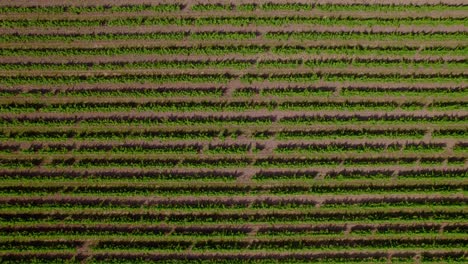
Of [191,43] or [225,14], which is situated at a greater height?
[225,14]

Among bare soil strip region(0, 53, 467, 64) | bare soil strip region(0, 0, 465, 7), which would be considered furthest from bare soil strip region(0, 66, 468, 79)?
bare soil strip region(0, 0, 465, 7)

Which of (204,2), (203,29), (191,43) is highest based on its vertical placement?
(204,2)

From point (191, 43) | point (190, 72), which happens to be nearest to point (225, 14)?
point (191, 43)

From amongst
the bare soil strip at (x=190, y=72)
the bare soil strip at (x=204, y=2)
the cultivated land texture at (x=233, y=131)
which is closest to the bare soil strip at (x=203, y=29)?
the cultivated land texture at (x=233, y=131)

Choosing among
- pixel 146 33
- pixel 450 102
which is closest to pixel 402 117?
pixel 450 102

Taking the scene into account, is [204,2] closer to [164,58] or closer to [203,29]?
[203,29]

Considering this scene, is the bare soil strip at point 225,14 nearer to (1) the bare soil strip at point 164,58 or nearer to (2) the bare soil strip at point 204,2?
(2) the bare soil strip at point 204,2

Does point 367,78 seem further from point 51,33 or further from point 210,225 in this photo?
point 51,33

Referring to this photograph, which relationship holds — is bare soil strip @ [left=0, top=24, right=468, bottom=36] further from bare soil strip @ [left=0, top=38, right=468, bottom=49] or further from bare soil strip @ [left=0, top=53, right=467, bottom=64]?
bare soil strip @ [left=0, top=53, right=467, bottom=64]
